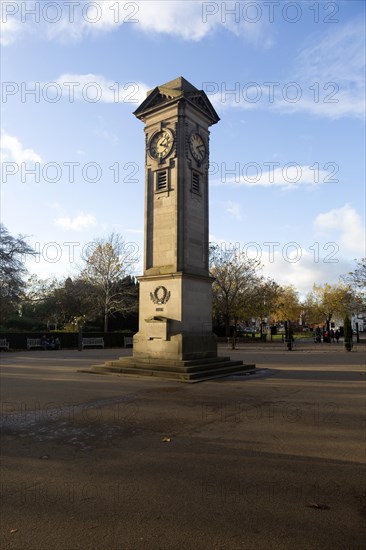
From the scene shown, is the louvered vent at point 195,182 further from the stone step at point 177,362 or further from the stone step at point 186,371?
the stone step at point 186,371

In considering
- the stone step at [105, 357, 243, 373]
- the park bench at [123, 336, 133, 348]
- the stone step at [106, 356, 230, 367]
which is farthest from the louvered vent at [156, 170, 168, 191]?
the park bench at [123, 336, 133, 348]

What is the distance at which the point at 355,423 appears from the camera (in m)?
7.69

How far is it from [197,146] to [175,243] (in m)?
4.75

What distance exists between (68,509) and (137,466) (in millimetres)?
1399

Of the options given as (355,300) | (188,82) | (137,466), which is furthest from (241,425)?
(355,300)

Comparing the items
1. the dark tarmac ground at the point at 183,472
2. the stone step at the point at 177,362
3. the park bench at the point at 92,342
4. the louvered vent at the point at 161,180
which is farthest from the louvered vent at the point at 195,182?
the park bench at the point at 92,342

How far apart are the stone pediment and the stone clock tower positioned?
39 millimetres

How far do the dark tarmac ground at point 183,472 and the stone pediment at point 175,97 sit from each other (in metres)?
12.5

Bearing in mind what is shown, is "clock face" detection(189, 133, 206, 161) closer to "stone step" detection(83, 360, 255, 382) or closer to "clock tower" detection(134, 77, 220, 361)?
"clock tower" detection(134, 77, 220, 361)

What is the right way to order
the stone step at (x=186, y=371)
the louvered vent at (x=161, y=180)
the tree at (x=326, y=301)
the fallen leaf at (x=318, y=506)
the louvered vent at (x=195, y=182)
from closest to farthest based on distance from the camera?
1. the fallen leaf at (x=318, y=506)
2. the stone step at (x=186, y=371)
3. the louvered vent at (x=161, y=180)
4. the louvered vent at (x=195, y=182)
5. the tree at (x=326, y=301)

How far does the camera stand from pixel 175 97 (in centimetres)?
1686

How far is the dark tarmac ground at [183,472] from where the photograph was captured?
3.61 m

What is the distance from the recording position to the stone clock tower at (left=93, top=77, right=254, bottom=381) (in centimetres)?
1545

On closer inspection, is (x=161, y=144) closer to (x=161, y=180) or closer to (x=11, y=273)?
(x=161, y=180)
